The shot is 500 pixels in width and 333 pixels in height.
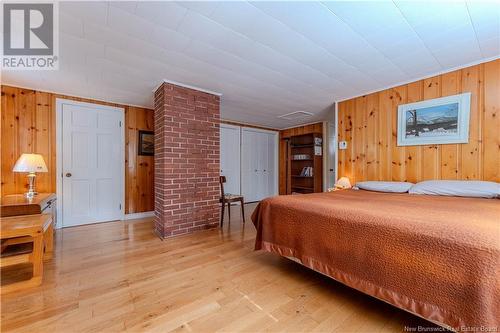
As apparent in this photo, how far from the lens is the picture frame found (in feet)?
13.3

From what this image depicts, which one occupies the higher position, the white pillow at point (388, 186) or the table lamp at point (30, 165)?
the table lamp at point (30, 165)

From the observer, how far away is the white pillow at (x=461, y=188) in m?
2.08

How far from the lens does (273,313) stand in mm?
1457

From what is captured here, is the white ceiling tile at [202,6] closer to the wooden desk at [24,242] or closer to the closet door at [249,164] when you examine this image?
the wooden desk at [24,242]

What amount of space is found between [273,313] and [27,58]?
10.9 feet

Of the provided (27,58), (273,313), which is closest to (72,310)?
(273,313)

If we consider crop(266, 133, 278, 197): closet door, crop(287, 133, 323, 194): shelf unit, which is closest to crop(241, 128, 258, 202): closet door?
crop(266, 133, 278, 197): closet door

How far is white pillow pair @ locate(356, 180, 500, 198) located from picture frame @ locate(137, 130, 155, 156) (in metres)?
3.80

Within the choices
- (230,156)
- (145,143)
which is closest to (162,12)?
(145,143)

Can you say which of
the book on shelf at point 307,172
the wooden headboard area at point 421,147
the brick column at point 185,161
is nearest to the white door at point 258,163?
the book on shelf at point 307,172

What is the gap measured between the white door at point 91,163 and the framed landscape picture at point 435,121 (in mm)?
4434

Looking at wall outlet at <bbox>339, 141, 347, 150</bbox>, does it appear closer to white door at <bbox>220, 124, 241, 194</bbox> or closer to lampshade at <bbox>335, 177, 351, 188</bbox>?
lampshade at <bbox>335, 177, 351, 188</bbox>

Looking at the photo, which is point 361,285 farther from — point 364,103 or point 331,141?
point 331,141

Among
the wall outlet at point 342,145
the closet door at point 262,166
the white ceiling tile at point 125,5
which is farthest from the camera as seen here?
the closet door at point 262,166
